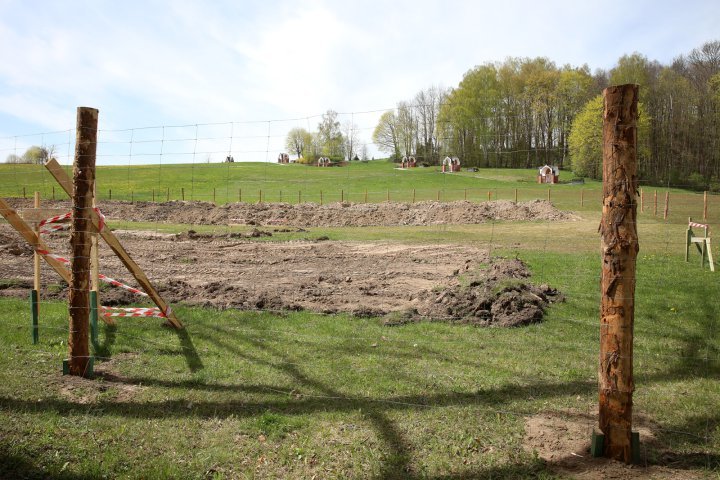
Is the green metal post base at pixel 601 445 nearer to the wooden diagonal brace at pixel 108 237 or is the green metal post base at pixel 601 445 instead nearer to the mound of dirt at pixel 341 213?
the wooden diagonal brace at pixel 108 237

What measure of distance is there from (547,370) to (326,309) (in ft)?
12.8

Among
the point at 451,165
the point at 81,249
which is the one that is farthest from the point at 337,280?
the point at 81,249

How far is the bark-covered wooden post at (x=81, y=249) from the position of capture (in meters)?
5.52

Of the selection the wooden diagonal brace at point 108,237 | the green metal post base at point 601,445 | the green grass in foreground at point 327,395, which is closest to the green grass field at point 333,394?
the green grass in foreground at point 327,395

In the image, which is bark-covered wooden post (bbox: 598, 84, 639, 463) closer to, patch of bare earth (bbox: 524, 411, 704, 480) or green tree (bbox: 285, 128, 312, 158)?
patch of bare earth (bbox: 524, 411, 704, 480)

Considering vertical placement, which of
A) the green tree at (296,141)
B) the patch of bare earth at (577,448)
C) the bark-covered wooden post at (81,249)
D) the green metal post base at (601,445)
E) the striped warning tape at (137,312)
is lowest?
the patch of bare earth at (577,448)

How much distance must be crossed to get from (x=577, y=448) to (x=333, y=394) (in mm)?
2363

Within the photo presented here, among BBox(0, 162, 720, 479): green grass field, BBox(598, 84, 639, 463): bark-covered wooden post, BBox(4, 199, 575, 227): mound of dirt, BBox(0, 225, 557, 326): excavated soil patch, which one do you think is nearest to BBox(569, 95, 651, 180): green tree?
BBox(0, 225, 557, 326): excavated soil patch

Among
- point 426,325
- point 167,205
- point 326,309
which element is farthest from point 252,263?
point 167,205

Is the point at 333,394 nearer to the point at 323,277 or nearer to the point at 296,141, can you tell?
the point at 323,277

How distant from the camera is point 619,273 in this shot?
157 inches

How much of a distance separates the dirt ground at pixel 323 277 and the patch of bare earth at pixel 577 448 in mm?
3275

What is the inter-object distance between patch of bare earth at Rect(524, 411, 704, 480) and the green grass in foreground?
114 millimetres

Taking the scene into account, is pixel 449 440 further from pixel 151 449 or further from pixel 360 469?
pixel 151 449
